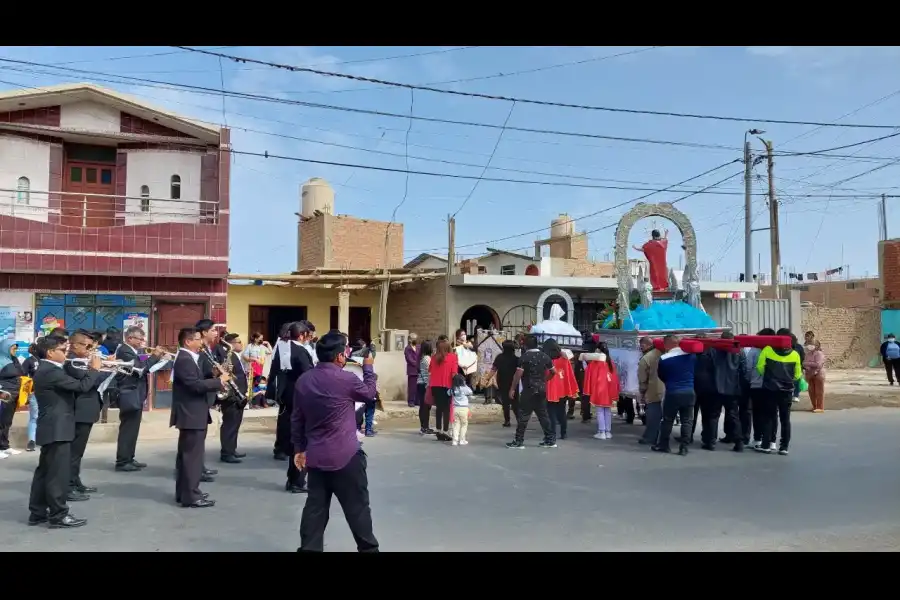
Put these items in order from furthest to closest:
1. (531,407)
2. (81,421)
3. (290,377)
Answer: (531,407) < (290,377) < (81,421)

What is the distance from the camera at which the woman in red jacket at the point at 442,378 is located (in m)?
10.5

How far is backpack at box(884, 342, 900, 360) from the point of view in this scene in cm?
1966

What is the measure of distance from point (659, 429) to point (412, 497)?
4866mm

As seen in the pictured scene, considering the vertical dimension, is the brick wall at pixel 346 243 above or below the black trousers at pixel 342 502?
above

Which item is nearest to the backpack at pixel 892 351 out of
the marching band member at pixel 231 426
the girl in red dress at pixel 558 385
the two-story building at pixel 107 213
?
the girl in red dress at pixel 558 385

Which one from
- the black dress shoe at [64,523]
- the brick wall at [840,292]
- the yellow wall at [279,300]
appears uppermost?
the brick wall at [840,292]

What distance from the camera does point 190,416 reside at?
6996mm

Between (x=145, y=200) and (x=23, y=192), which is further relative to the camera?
(x=145, y=200)

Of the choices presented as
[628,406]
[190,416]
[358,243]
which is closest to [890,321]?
[628,406]

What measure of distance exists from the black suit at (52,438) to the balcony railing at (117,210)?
31.7 feet

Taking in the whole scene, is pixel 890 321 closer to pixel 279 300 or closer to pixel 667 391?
pixel 667 391

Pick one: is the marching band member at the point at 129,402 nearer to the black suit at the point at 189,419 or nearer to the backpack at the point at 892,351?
the black suit at the point at 189,419

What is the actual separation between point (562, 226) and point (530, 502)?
76.7 ft

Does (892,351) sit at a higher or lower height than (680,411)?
higher
